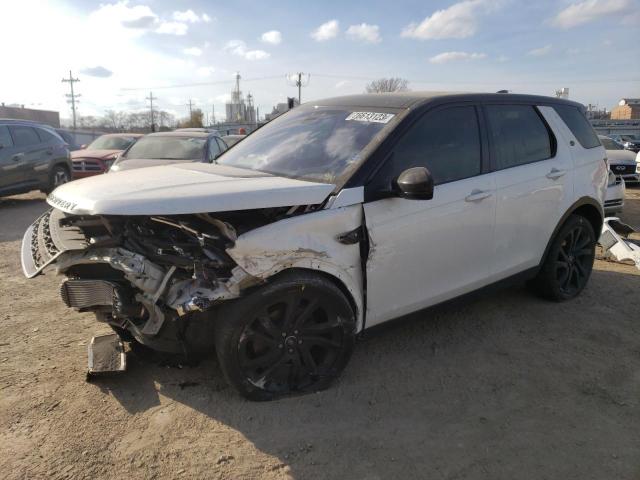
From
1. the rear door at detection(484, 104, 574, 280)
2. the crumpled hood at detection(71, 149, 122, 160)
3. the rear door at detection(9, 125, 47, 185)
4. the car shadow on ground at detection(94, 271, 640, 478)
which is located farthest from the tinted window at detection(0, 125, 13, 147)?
the rear door at detection(484, 104, 574, 280)

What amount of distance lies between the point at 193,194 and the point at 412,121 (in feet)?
5.03

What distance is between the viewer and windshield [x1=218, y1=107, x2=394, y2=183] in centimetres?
319

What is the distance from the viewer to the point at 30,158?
34.6 ft

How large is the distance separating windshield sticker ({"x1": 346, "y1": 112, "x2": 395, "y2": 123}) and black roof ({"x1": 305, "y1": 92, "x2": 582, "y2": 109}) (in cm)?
11

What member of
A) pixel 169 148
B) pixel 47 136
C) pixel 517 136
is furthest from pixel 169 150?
pixel 517 136

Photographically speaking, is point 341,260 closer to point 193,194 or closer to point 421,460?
point 193,194

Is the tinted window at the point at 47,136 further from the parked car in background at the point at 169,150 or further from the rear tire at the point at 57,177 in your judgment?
the parked car in background at the point at 169,150

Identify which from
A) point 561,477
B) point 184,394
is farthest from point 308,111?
point 561,477

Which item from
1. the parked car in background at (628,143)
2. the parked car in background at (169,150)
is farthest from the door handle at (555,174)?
the parked car in background at (628,143)

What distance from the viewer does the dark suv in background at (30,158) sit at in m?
10.0

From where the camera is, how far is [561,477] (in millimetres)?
2449

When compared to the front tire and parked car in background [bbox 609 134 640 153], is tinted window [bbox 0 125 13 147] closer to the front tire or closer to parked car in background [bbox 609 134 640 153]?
the front tire

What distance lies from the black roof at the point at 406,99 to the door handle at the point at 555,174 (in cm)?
64

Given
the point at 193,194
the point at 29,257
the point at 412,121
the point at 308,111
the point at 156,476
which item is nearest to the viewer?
the point at 156,476
